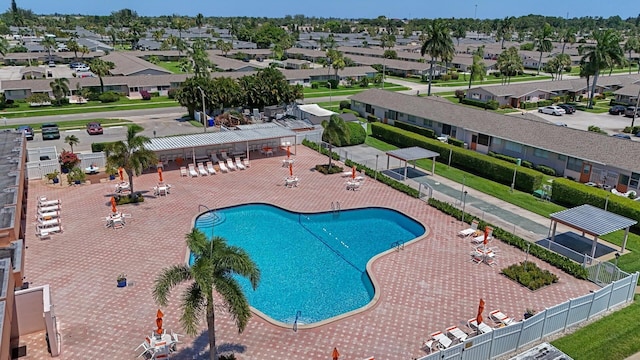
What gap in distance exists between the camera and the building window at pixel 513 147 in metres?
42.8

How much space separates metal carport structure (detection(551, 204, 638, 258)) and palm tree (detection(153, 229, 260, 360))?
1958cm

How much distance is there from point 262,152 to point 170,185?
1119 centimetres

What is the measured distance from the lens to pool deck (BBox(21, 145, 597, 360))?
19.2m

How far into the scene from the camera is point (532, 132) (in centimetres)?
4238

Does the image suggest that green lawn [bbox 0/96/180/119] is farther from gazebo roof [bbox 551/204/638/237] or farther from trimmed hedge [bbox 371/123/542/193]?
gazebo roof [bbox 551/204/638/237]

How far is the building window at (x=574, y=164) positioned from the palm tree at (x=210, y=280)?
32.3 meters

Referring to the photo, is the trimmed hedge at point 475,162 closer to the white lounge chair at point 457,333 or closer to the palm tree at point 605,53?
the white lounge chair at point 457,333

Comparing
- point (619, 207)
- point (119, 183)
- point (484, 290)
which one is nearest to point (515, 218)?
point (619, 207)

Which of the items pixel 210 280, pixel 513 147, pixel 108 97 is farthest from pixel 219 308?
pixel 108 97

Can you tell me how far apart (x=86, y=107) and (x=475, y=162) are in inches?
2165

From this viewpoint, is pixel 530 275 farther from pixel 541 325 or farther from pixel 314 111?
pixel 314 111

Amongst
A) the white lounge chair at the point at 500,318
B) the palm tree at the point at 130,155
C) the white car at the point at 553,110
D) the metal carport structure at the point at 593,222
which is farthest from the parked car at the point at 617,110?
the palm tree at the point at 130,155

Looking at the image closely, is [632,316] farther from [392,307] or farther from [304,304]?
[304,304]

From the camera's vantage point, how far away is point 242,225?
3156 centimetres
